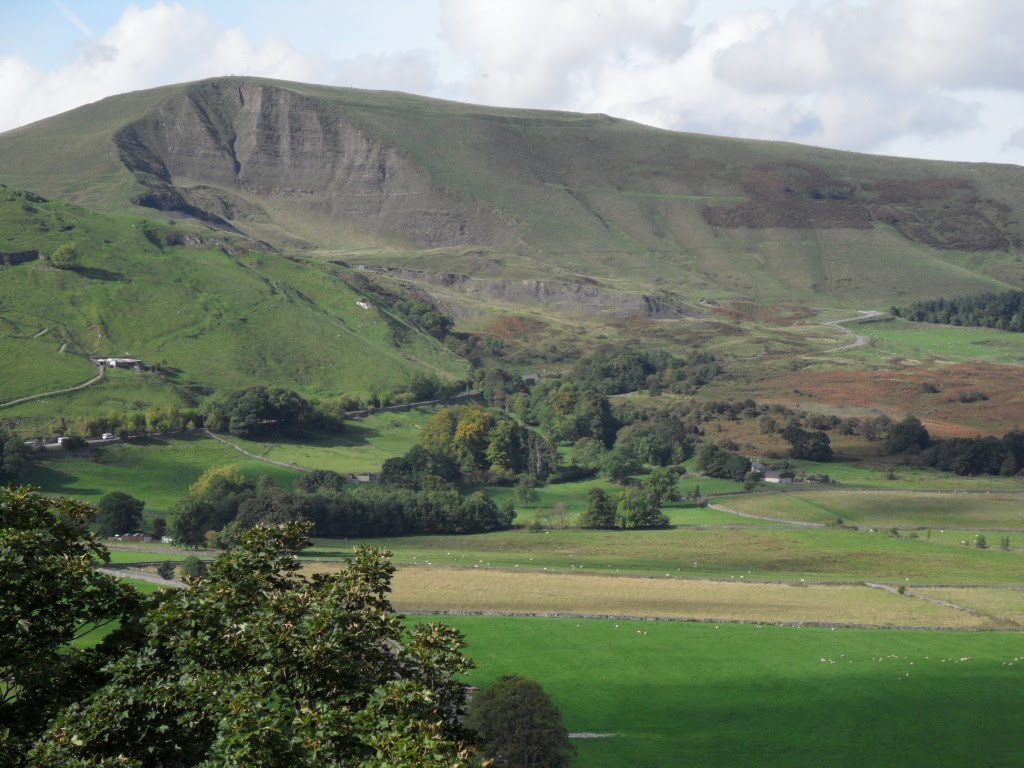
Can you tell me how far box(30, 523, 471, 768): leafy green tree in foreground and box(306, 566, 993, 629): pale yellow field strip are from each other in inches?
1874

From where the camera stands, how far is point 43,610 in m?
20.5

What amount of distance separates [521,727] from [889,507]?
8509cm

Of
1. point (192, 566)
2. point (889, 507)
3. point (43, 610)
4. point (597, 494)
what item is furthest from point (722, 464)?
point (43, 610)

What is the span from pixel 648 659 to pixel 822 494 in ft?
234

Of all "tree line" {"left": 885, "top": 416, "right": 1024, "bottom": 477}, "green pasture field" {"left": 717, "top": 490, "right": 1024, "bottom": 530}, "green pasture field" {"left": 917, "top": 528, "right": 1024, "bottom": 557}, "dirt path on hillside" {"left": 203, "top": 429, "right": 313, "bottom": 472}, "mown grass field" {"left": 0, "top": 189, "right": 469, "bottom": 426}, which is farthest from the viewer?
"mown grass field" {"left": 0, "top": 189, "right": 469, "bottom": 426}

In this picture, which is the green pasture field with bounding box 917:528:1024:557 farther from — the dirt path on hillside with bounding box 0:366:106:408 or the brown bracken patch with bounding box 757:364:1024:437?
the dirt path on hillside with bounding box 0:366:106:408

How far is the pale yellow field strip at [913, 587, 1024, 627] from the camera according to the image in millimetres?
71938

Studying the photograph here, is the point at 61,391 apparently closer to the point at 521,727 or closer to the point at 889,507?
the point at 889,507

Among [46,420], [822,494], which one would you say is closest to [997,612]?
[822,494]

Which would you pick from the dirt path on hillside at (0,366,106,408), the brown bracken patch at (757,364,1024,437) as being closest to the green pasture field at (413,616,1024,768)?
the dirt path on hillside at (0,366,106,408)

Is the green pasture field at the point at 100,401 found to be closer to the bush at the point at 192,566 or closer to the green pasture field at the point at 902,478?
the bush at the point at 192,566

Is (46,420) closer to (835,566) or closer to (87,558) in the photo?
(835,566)

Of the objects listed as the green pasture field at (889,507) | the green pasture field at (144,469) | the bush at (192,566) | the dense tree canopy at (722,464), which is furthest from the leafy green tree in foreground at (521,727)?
the dense tree canopy at (722,464)

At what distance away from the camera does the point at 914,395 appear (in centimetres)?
18400
